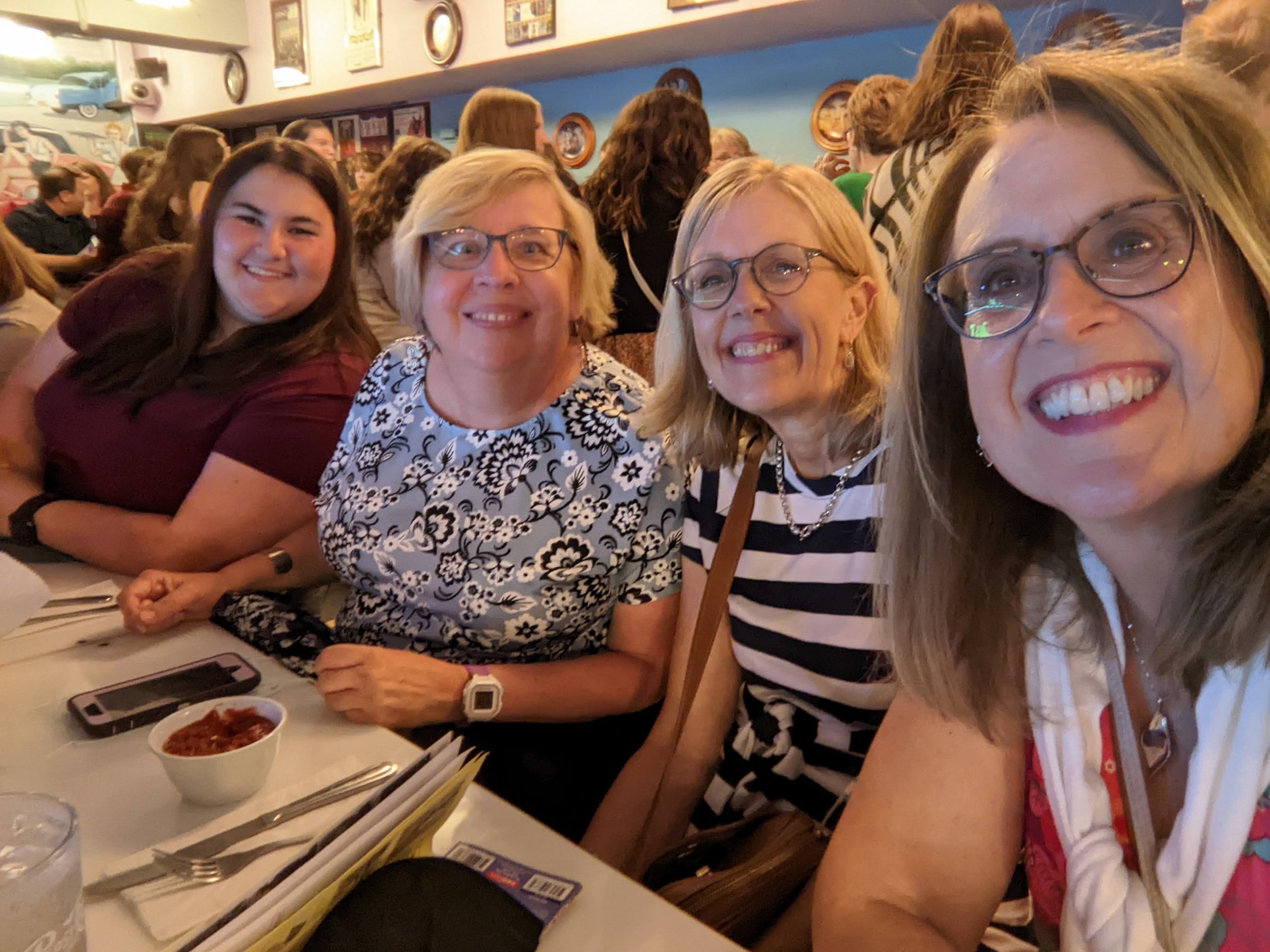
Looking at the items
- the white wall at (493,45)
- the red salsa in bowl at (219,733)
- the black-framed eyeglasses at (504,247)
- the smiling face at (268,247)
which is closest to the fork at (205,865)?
the red salsa in bowl at (219,733)

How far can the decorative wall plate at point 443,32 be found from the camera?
464cm

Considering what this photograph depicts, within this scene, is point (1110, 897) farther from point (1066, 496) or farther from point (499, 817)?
point (499, 817)

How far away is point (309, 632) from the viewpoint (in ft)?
4.58

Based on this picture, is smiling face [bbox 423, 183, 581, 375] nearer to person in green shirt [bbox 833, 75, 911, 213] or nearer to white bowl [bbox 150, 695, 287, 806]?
white bowl [bbox 150, 695, 287, 806]

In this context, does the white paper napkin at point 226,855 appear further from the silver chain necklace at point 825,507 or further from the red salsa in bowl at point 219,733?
the silver chain necklace at point 825,507

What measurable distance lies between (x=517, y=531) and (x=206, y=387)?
3.07 feet

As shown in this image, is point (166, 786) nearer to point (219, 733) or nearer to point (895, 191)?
point (219, 733)

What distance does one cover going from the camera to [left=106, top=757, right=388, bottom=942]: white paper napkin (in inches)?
29.7

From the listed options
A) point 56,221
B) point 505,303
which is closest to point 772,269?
point 505,303

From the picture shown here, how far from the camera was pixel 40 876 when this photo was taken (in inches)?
23.1

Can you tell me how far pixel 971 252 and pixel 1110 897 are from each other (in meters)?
0.62

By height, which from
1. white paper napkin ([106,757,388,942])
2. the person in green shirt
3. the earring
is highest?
the person in green shirt

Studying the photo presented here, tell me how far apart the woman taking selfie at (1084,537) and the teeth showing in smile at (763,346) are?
1.39 ft

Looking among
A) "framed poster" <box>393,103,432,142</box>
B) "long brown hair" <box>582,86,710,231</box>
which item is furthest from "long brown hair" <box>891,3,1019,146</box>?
"framed poster" <box>393,103,432,142</box>
